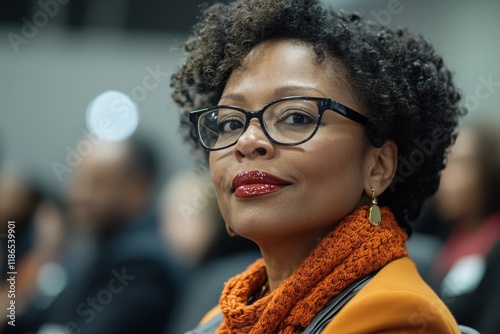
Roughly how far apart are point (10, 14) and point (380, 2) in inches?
92.4

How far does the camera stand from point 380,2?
440 centimetres

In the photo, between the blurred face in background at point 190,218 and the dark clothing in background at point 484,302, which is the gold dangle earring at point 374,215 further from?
the blurred face in background at point 190,218

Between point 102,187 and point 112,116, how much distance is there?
0.87 meters

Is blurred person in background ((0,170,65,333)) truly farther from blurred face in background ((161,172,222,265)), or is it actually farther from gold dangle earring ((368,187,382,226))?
gold dangle earring ((368,187,382,226))

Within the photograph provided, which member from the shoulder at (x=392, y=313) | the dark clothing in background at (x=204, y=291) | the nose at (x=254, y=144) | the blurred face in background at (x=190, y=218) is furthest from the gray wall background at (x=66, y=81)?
the shoulder at (x=392, y=313)

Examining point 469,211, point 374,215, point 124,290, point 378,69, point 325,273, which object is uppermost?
point 378,69

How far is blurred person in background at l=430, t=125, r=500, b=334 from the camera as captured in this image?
8.94 feet

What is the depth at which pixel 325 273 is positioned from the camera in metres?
1.80

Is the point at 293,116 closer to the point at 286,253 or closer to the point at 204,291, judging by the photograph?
the point at 286,253

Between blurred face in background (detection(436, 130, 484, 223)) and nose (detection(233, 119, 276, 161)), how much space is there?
4.02ft

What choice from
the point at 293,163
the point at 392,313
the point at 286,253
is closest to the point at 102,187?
the point at 286,253

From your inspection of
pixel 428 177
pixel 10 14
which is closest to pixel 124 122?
pixel 10 14

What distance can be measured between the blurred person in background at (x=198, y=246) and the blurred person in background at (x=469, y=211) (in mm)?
722

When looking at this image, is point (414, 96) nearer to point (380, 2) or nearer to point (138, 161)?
point (138, 161)
